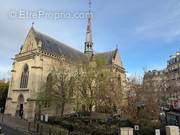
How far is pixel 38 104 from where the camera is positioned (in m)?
40.3

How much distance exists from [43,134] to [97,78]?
1255cm

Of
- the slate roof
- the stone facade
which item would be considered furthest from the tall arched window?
the slate roof

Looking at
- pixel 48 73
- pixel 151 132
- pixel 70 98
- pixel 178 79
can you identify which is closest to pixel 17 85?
pixel 48 73

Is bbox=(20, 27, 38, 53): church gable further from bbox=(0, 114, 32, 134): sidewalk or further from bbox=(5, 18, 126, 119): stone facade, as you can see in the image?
bbox=(0, 114, 32, 134): sidewalk

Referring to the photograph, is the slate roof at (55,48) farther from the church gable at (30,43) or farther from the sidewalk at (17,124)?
the sidewalk at (17,124)

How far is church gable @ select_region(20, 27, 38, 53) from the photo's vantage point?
46037mm

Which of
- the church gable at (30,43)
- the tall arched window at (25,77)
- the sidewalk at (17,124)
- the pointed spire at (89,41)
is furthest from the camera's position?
the pointed spire at (89,41)

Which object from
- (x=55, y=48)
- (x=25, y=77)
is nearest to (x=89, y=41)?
(x=55, y=48)

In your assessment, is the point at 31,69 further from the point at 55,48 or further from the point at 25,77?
the point at 55,48

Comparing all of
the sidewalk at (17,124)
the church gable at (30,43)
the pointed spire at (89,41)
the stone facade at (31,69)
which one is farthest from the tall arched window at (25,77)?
the pointed spire at (89,41)

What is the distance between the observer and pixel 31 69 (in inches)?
1710

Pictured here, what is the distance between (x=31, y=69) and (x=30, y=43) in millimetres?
6367

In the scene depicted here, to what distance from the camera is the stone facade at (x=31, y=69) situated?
42500 millimetres

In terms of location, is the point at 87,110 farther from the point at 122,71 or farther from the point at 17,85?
the point at 122,71
